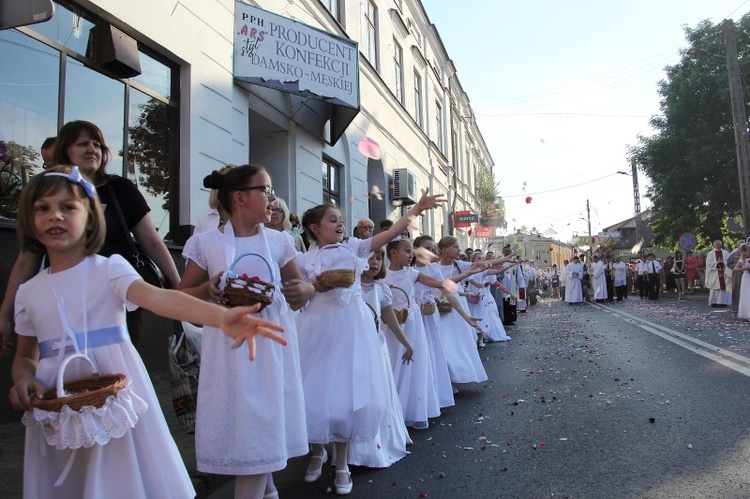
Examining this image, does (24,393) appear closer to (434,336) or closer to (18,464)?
(18,464)

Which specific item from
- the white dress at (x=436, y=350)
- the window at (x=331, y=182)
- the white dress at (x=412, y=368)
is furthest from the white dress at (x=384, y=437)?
the window at (x=331, y=182)

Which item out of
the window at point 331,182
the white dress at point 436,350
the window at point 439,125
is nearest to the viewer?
the white dress at point 436,350

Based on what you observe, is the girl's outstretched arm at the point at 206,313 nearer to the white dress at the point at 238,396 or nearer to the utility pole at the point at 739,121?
the white dress at the point at 238,396

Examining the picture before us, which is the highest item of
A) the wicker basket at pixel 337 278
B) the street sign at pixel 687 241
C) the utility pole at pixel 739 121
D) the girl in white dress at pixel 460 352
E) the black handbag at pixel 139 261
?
the utility pole at pixel 739 121

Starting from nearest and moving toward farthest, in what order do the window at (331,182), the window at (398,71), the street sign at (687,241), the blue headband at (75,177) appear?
the blue headband at (75,177), the window at (331,182), the window at (398,71), the street sign at (687,241)

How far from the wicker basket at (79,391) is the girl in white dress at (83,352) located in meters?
0.04

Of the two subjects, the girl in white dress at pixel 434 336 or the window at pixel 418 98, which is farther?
the window at pixel 418 98

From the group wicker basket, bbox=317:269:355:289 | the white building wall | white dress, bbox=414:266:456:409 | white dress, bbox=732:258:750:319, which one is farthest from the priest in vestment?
wicker basket, bbox=317:269:355:289

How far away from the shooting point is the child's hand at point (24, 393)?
196 centimetres

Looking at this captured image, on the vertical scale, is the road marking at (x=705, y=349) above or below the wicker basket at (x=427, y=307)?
below

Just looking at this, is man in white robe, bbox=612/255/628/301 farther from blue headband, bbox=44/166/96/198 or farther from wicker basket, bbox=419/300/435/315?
blue headband, bbox=44/166/96/198

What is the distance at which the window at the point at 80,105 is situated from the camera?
531 cm

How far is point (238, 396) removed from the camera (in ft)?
8.65

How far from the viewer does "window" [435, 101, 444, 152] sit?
84.6ft
